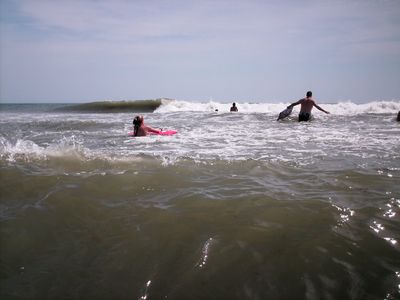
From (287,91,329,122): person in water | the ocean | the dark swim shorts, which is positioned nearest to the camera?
the ocean

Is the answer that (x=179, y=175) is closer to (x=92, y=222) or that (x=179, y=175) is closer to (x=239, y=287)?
(x=92, y=222)

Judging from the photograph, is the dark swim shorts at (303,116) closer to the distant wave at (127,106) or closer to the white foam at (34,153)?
the white foam at (34,153)

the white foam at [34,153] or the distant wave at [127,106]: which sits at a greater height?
the distant wave at [127,106]

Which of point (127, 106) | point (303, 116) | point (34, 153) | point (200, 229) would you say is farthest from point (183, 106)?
point (200, 229)

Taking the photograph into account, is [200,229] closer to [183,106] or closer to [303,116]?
[303,116]

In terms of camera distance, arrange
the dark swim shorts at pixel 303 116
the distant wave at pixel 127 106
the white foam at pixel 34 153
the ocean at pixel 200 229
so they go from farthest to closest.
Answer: the distant wave at pixel 127 106
the dark swim shorts at pixel 303 116
the white foam at pixel 34 153
the ocean at pixel 200 229

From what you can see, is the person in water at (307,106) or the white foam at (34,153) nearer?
the white foam at (34,153)

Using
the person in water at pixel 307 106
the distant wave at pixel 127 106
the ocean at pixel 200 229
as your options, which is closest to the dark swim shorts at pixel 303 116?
the person in water at pixel 307 106

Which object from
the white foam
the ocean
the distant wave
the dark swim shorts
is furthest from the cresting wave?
the ocean

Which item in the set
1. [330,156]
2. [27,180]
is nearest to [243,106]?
[330,156]

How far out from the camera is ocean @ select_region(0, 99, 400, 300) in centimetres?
222

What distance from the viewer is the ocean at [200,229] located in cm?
222

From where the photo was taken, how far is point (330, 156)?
5.91m

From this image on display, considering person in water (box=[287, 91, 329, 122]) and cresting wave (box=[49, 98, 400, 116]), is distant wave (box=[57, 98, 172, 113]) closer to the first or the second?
cresting wave (box=[49, 98, 400, 116])
